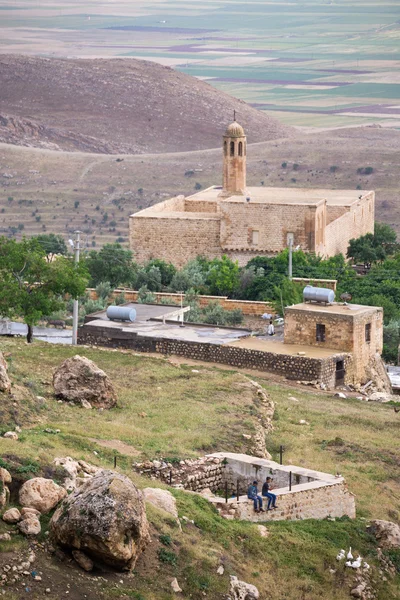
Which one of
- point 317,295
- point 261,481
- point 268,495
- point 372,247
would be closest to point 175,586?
point 268,495

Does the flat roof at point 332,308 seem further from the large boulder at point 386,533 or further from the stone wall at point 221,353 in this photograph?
the large boulder at point 386,533

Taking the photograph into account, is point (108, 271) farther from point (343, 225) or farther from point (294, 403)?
point (294, 403)

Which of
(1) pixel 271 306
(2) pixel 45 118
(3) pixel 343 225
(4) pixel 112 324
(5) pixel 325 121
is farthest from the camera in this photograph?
(5) pixel 325 121

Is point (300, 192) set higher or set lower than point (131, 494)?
higher

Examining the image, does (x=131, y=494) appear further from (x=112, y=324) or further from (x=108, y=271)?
(x=108, y=271)

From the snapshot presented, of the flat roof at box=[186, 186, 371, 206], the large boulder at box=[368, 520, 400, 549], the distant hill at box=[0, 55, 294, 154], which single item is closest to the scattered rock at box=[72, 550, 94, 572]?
the large boulder at box=[368, 520, 400, 549]

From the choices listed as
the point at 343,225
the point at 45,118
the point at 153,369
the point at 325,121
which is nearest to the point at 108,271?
the point at 343,225

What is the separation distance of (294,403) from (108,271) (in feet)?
75.0

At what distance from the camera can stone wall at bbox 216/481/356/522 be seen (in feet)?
69.4

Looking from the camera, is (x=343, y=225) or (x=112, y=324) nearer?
(x=112, y=324)

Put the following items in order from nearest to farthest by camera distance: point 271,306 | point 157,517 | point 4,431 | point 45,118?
1. point 157,517
2. point 4,431
3. point 271,306
4. point 45,118

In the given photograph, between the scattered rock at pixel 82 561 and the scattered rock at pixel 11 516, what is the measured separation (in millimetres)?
896

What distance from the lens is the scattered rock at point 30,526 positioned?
18188 mm

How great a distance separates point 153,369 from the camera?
30.8 metres
